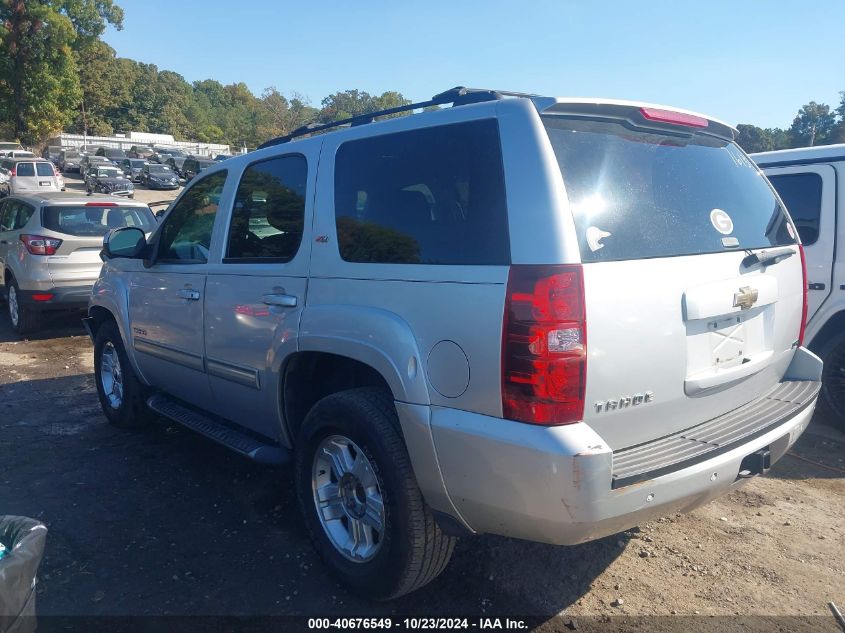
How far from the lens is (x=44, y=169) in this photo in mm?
30234

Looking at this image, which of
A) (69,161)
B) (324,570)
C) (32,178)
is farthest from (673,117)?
(69,161)

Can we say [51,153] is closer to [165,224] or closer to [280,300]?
[165,224]

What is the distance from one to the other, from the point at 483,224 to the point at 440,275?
254mm

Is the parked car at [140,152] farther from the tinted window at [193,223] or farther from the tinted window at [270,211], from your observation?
the tinted window at [270,211]

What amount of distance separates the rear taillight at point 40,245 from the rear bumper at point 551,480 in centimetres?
722

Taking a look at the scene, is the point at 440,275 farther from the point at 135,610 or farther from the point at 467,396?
the point at 135,610

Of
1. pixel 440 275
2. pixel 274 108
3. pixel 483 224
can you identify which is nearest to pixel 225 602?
pixel 440 275

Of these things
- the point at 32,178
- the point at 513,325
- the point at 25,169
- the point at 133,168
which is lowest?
the point at 513,325

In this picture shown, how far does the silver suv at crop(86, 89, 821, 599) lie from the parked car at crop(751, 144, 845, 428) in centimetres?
206

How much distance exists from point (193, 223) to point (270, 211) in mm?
947

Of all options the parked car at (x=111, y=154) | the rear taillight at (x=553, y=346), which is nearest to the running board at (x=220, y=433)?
the rear taillight at (x=553, y=346)

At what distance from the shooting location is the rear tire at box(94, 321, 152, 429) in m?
5.11

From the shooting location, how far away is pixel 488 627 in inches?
113

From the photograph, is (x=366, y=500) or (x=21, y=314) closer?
(x=366, y=500)
